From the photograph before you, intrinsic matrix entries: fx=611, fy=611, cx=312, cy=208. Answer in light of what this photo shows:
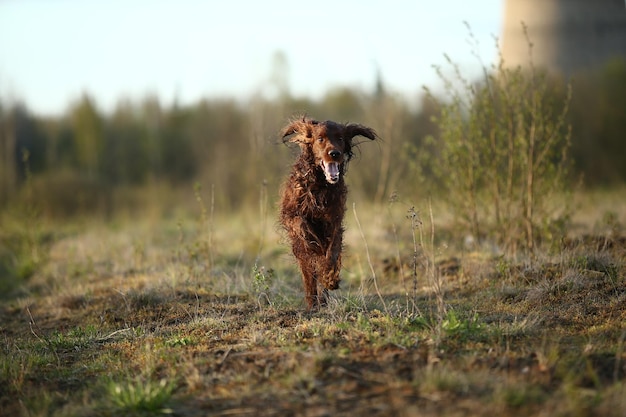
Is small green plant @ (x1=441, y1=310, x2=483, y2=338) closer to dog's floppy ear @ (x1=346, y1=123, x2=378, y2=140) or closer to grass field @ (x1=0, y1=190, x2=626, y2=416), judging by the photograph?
grass field @ (x1=0, y1=190, x2=626, y2=416)

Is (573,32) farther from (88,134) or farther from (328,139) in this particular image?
(328,139)

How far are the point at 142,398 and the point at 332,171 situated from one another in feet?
8.67

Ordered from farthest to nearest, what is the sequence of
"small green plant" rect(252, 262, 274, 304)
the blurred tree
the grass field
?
the blurred tree < "small green plant" rect(252, 262, 274, 304) < the grass field

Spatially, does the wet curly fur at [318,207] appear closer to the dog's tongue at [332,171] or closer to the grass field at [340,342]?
the dog's tongue at [332,171]

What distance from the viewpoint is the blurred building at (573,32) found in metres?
20.6

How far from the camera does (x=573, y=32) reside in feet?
72.1

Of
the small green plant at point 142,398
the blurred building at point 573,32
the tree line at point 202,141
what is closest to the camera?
the small green plant at point 142,398

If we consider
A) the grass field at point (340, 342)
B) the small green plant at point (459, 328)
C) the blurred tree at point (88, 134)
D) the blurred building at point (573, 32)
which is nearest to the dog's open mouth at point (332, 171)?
the grass field at point (340, 342)

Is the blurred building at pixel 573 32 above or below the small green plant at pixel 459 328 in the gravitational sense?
above

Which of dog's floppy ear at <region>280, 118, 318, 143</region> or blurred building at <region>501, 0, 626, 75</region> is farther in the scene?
blurred building at <region>501, 0, 626, 75</region>

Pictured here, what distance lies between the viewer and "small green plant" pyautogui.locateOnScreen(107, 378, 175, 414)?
3.90m

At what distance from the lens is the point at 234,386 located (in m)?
4.13

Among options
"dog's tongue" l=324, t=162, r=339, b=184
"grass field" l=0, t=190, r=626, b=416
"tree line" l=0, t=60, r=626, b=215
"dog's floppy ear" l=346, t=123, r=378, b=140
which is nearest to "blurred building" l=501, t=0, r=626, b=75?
"tree line" l=0, t=60, r=626, b=215

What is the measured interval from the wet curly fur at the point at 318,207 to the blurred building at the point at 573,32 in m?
16.2
